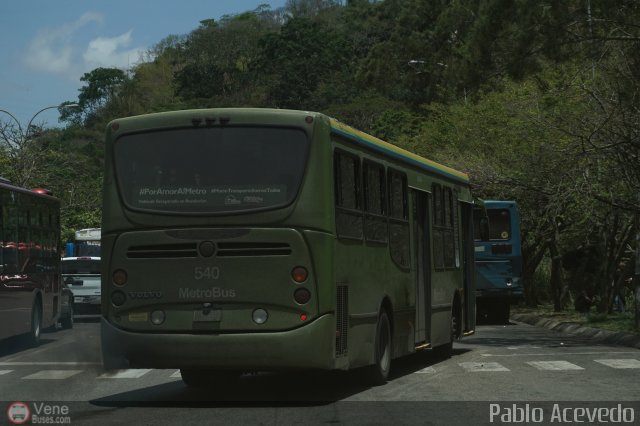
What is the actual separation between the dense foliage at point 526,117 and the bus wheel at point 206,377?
351 inches

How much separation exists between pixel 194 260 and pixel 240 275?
19.7 inches

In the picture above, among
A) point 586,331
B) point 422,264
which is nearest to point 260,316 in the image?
point 422,264

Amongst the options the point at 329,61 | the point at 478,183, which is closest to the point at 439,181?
the point at 478,183

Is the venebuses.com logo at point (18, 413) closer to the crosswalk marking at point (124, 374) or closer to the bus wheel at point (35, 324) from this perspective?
the crosswalk marking at point (124, 374)

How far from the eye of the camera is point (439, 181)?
17.4m

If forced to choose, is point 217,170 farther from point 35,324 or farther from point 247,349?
point 35,324

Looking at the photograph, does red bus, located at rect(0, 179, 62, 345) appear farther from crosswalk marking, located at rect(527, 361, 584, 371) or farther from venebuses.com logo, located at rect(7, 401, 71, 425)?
crosswalk marking, located at rect(527, 361, 584, 371)

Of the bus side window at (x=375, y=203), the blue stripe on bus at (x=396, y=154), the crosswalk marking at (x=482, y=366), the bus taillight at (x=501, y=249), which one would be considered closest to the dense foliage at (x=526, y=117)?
the bus taillight at (x=501, y=249)

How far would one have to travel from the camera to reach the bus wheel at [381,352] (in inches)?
531

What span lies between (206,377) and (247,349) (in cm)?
247

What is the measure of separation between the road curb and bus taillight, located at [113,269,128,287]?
11049 millimetres

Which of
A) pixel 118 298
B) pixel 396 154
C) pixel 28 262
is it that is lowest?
pixel 118 298

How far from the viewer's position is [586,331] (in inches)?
963

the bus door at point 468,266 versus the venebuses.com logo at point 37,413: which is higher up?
the bus door at point 468,266
